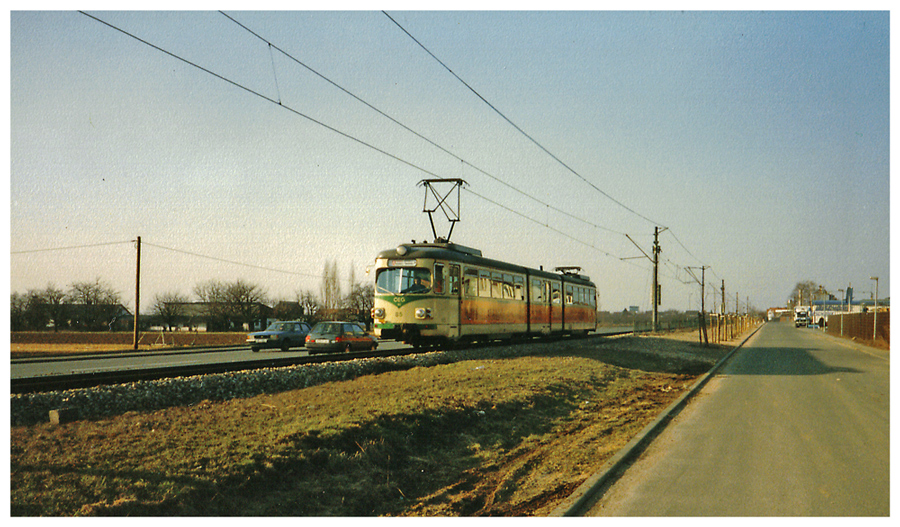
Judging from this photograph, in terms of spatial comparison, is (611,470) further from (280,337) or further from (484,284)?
(280,337)

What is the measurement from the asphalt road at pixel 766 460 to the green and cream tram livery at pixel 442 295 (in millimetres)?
8300

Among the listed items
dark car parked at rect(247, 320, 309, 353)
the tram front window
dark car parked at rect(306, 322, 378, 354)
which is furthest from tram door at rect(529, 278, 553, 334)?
dark car parked at rect(247, 320, 309, 353)

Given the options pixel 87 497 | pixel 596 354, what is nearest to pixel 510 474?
pixel 87 497

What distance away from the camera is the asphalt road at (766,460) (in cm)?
582

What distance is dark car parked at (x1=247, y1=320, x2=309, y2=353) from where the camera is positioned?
2909cm

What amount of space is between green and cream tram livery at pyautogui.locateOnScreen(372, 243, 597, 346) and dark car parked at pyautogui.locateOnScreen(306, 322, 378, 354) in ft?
11.3

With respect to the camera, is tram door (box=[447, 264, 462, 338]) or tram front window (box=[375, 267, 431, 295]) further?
tram door (box=[447, 264, 462, 338])

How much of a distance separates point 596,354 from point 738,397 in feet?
28.0

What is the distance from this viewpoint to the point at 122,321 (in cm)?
5097

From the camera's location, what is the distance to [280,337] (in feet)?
95.5

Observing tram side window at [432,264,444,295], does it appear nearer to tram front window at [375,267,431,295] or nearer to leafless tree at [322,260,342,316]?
tram front window at [375,267,431,295]

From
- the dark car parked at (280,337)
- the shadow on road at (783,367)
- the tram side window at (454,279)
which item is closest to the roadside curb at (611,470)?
the tram side window at (454,279)

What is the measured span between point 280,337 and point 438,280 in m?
12.6

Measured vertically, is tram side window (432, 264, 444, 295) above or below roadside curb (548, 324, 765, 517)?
above
